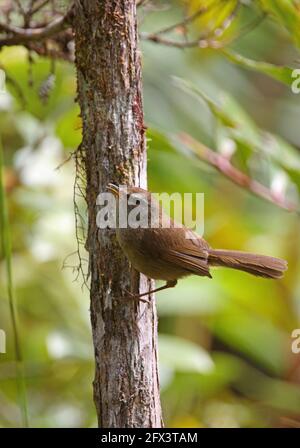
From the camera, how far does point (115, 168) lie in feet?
7.22

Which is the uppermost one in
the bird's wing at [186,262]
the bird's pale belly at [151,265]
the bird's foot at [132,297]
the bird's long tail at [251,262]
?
the bird's long tail at [251,262]

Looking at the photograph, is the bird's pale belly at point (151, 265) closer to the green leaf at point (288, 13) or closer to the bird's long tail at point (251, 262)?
the bird's long tail at point (251, 262)

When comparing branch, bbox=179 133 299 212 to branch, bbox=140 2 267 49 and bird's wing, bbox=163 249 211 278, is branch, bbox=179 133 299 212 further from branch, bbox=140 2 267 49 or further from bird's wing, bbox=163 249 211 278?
bird's wing, bbox=163 249 211 278

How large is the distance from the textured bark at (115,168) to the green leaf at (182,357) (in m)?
1.47

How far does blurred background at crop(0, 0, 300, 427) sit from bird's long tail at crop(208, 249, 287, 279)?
1.22 feet

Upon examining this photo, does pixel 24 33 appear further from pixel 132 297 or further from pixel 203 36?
pixel 132 297

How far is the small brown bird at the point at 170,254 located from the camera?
228cm

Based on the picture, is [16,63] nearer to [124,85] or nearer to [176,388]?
[124,85]

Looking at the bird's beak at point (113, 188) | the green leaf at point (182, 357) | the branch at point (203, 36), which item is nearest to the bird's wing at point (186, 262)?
the bird's beak at point (113, 188)

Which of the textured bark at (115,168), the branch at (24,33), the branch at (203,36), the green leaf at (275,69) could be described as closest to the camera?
the textured bark at (115,168)

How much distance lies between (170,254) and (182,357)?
3.98 feet

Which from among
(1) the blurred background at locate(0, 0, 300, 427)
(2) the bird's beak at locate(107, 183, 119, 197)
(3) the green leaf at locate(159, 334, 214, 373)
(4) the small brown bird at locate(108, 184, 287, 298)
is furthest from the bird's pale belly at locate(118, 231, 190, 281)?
(3) the green leaf at locate(159, 334, 214, 373)

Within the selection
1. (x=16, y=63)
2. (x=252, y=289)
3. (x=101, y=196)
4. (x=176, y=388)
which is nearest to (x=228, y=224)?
(x=252, y=289)
